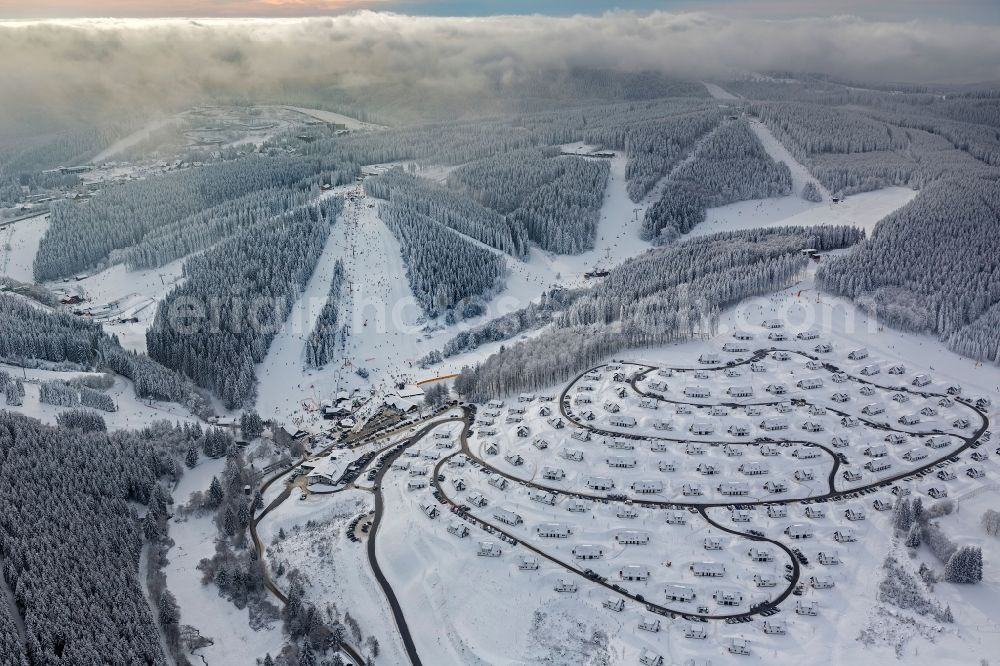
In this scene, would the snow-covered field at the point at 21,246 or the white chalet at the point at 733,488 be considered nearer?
the white chalet at the point at 733,488

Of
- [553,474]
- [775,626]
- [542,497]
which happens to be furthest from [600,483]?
[775,626]

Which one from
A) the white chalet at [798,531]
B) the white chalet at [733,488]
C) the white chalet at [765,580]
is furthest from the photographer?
the white chalet at [733,488]

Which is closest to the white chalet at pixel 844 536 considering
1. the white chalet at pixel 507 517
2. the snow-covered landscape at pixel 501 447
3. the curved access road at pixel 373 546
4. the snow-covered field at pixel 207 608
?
the snow-covered landscape at pixel 501 447

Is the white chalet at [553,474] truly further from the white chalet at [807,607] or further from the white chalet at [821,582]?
the white chalet at [807,607]

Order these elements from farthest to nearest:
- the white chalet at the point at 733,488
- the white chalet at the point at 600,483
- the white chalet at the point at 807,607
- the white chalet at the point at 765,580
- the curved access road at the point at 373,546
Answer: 1. the white chalet at the point at 600,483
2. the white chalet at the point at 733,488
3. the white chalet at the point at 765,580
4. the white chalet at the point at 807,607
5. the curved access road at the point at 373,546

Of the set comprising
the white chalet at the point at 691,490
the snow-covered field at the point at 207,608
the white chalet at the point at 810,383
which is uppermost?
the white chalet at the point at 810,383

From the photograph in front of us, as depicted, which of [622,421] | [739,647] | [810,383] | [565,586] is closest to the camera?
[739,647]

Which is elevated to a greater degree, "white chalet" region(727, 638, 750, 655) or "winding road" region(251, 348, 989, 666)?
"winding road" region(251, 348, 989, 666)

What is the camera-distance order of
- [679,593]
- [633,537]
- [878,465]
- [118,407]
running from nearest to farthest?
[679,593] → [633,537] → [878,465] → [118,407]

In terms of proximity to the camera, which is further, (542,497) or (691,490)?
(691,490)

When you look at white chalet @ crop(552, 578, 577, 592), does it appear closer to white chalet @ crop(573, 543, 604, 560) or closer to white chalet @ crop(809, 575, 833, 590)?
white chalet @ crop(573, 543, 604, 560)

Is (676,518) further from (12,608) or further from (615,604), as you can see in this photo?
(12,608)

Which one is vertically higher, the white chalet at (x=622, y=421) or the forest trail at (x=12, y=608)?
the white chalet at (x=622, y=421)

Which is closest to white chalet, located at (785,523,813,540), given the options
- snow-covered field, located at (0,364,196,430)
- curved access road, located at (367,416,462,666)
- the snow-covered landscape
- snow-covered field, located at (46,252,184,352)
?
the snow-covered landscape
